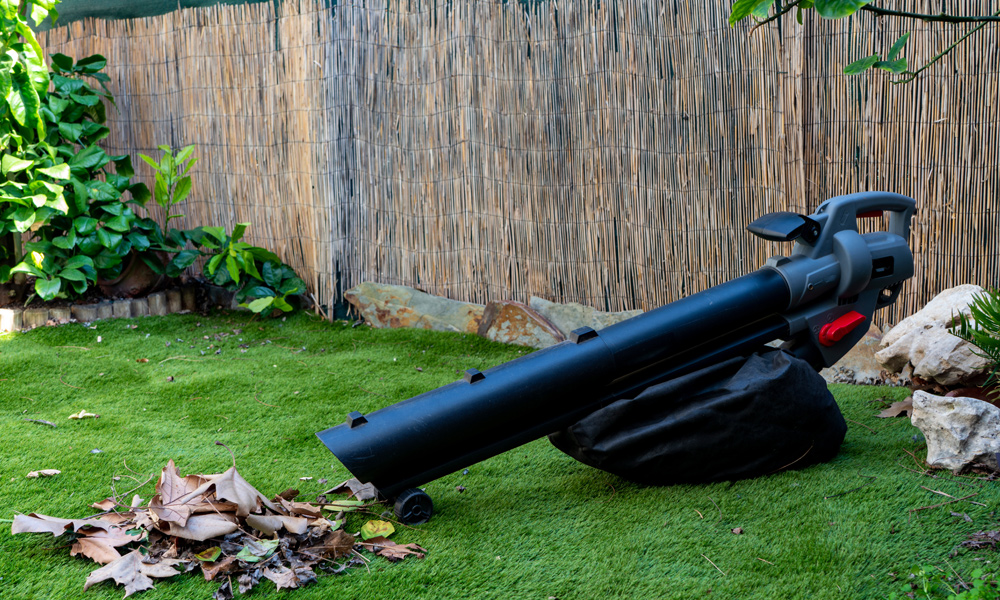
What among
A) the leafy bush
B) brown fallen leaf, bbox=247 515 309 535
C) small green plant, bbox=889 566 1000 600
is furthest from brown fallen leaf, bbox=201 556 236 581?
the leafy bush

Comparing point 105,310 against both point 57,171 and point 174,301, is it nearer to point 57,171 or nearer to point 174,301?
point 174,301

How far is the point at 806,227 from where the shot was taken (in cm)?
211

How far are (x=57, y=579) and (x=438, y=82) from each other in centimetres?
291

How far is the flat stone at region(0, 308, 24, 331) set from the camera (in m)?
4.02

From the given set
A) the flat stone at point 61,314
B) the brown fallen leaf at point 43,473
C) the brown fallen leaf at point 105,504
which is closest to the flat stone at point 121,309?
the flat stone at point 61,314

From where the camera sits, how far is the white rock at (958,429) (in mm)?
1912

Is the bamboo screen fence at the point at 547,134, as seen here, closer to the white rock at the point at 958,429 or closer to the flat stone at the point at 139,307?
the flat stone at the point at 139,307

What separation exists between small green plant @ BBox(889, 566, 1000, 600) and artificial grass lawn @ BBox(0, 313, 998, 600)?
0.04 m

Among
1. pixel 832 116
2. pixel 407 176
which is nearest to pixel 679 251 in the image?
pixel 832 116

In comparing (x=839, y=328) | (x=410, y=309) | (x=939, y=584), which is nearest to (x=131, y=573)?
(x=939, y=584)

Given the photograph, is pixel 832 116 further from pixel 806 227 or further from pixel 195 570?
pixel 195 570

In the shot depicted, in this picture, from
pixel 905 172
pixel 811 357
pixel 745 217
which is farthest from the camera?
pixel 745 217

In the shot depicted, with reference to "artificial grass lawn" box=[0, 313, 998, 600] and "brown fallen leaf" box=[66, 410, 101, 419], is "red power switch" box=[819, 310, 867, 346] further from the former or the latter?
"brown fallen leaf" box=[66, 410, 101, 419]

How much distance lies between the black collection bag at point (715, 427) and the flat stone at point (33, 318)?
340cm
